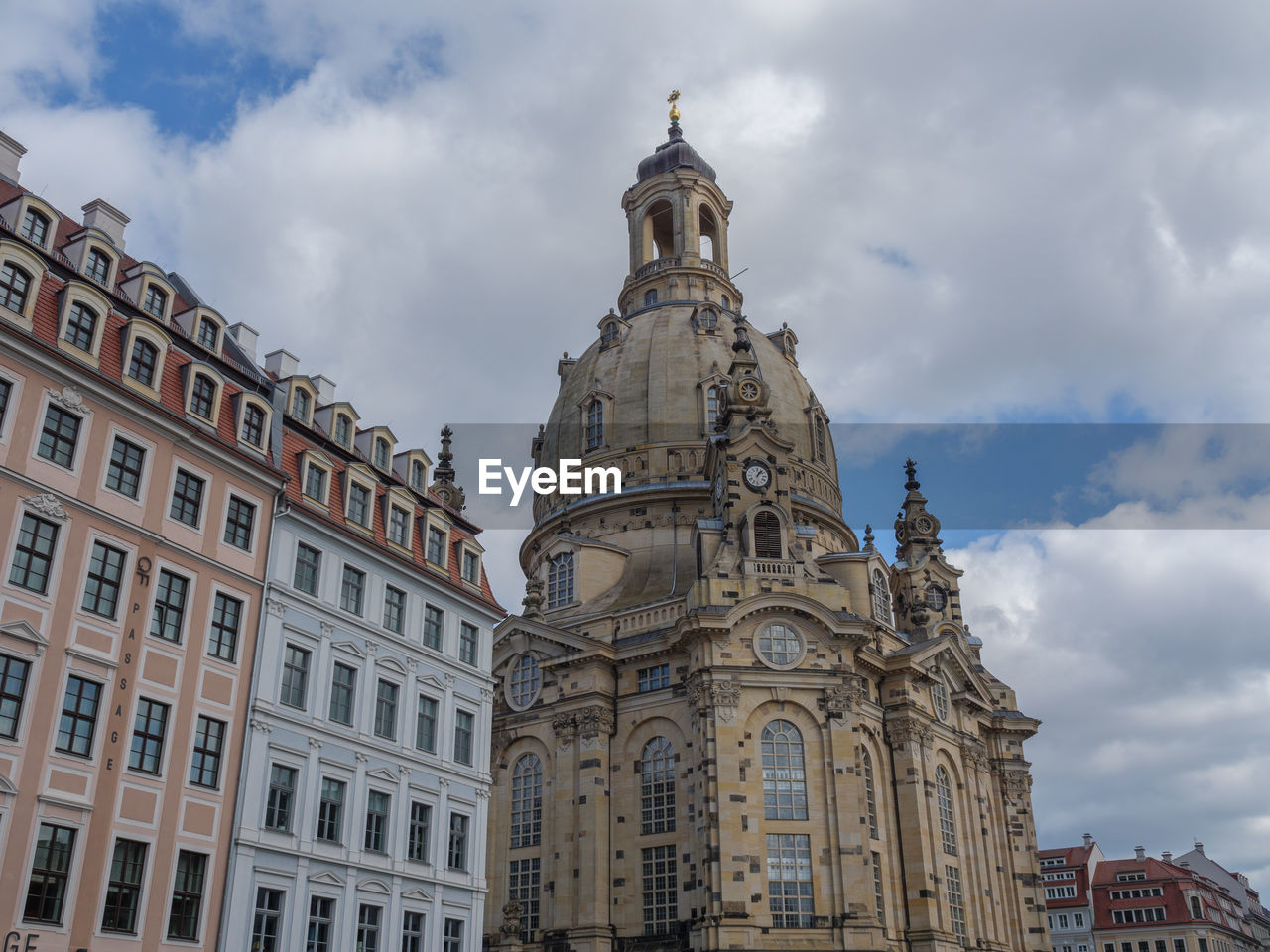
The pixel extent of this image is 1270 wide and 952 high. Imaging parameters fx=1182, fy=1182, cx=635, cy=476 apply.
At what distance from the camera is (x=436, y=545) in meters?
37.1

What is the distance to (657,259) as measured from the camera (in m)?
83.1

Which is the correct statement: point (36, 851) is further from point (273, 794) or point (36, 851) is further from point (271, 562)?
point (271, 562)

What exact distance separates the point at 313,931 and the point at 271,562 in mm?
9222

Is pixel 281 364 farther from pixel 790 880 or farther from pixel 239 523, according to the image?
pixel 790 880

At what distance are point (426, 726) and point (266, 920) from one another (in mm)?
7805

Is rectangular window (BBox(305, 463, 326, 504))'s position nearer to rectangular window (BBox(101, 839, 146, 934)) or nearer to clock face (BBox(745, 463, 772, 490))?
rectangular window (BBox(101, 839, 146, 934))

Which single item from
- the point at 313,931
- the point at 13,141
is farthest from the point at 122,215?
the point at 313,931

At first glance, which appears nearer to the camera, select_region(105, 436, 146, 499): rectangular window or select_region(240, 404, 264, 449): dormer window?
select_region(105, 436, 146, 499): rectangular window

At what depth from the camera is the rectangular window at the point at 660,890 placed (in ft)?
167

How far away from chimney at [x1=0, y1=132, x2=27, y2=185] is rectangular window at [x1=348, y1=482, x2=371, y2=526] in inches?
482

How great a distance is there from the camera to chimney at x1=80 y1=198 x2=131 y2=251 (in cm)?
3416

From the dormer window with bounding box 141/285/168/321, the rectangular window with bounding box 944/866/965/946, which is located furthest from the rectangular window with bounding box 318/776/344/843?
the rectangular window with bounding box 944/866/965/946

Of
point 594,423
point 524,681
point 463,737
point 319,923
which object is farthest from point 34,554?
point 594,423

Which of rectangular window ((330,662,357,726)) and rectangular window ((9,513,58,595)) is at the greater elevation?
rectangular window ((9,513,58,595))
